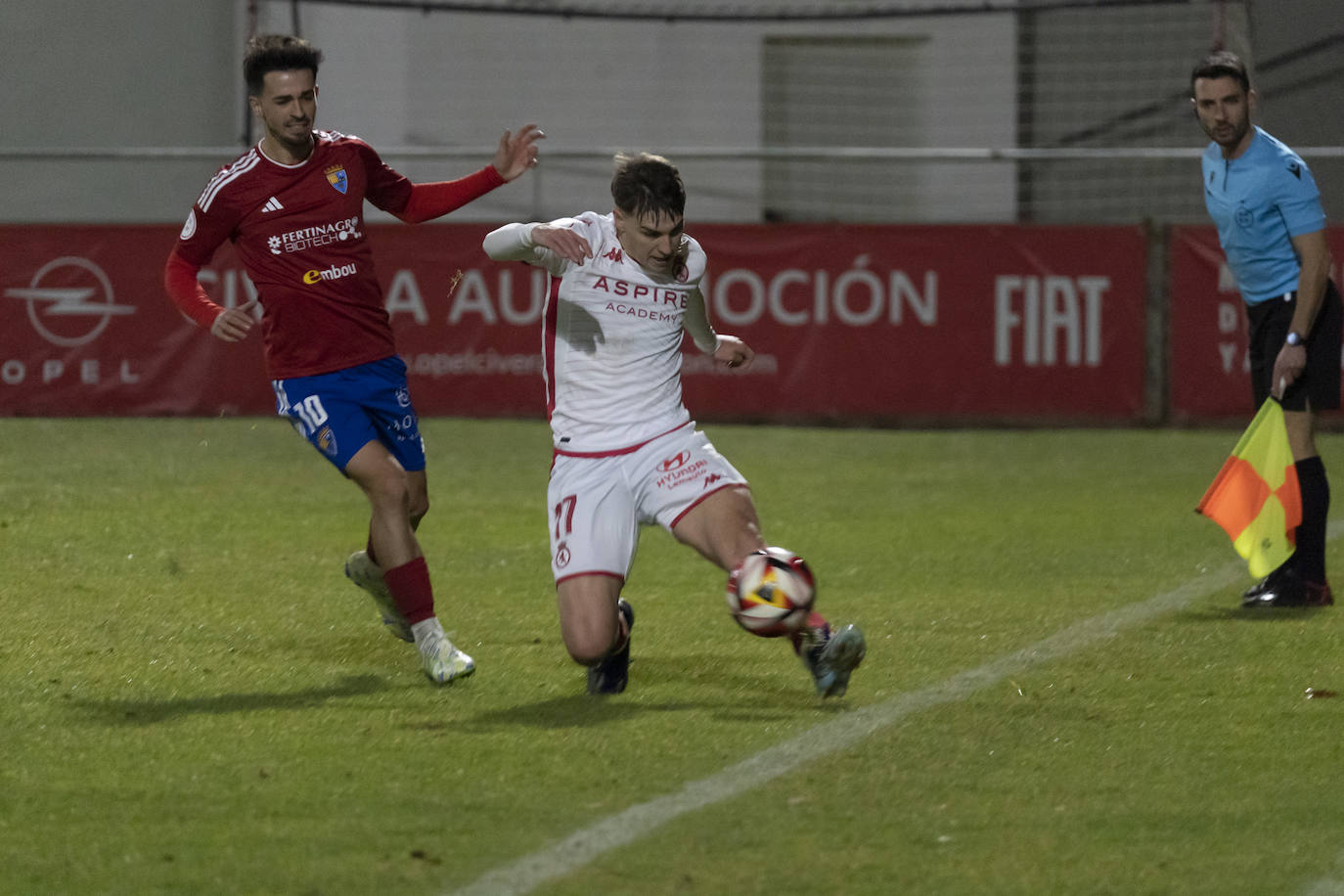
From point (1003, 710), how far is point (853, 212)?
15.0m

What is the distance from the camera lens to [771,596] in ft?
16.8

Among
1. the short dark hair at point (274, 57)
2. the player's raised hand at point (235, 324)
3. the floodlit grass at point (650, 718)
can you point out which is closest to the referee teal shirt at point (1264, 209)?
the floodlit grass at point (650, 718)

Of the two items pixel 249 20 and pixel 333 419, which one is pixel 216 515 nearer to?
pixel 333 419

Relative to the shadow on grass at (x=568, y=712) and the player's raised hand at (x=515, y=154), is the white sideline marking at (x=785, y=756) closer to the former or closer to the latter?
the shadow on grass at (x=568, y=712)

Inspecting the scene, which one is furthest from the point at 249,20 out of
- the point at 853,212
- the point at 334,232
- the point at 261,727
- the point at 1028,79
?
the point at 261,727

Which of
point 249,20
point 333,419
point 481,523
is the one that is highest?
point 249,20

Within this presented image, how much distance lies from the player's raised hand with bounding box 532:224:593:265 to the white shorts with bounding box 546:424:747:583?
2.10 feet

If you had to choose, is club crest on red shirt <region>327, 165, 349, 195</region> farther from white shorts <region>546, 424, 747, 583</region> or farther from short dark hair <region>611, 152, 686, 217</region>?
white shorts <region>546, 424, 747, 583</region>

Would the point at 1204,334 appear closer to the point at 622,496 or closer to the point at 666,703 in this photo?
the point at 622,496

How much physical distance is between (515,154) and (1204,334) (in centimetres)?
946

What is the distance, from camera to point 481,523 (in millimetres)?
9547

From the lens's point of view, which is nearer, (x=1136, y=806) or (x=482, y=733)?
(x=1136, y=806)

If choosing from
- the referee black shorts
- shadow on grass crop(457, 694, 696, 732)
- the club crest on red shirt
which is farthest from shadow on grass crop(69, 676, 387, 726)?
the referee black shorts

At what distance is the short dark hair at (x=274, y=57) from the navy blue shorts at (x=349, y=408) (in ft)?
3.10
